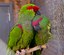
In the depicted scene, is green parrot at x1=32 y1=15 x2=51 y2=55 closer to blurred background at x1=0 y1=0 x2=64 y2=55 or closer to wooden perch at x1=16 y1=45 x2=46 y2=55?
wooden perch at x1=16 y1=45 x2=46 y2=55

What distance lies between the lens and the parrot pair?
1.41 metres

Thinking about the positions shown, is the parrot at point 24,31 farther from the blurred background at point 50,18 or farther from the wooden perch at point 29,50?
the blurred background at point 50,18

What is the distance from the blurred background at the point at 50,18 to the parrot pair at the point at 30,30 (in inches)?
16.8

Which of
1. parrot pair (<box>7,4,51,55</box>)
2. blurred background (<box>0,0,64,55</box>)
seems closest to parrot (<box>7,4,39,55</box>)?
parrot pair (<box>7,4,51,55</box>)

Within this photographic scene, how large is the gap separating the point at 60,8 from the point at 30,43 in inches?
39.4

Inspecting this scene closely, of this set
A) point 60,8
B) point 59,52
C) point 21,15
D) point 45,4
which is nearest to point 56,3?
point 60,8

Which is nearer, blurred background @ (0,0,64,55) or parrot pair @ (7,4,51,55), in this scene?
parrot pair @ (7,4,51,55)

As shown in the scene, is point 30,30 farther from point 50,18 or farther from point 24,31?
point 50,18

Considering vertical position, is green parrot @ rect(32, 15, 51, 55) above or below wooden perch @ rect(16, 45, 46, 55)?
above

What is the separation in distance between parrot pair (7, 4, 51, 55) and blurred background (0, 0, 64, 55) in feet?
1.40

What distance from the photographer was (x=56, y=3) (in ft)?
8.06

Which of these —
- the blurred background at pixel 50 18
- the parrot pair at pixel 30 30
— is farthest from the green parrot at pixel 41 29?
the blurred background at pixel 50 18

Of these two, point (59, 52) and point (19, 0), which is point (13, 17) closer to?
point (19, 0)

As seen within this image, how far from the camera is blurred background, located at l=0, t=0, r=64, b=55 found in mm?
2396
